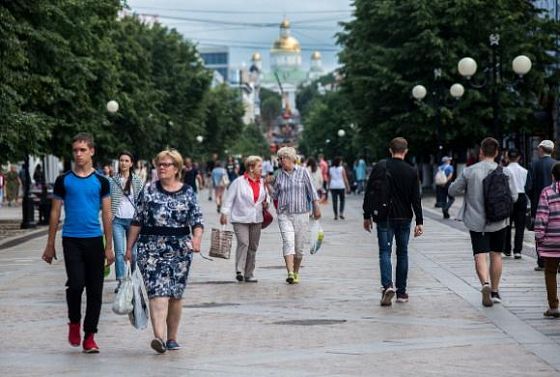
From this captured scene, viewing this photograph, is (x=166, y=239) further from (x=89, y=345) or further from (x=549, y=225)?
(x=549, y=225)

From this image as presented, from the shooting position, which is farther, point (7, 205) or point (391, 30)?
point (391, 30)

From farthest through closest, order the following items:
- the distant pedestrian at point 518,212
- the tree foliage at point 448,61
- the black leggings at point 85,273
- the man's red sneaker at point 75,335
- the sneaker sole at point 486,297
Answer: the tree foliage at point 448,61
the distant pedestrian at point 518,212
the sneaker sole at point 486,297
the man's red sneaker at point 75,335
the black leggings at point 85,273

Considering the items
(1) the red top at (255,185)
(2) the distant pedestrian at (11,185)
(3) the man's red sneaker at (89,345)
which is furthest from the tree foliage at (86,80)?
(3) the man's red sneaker at (89,345)

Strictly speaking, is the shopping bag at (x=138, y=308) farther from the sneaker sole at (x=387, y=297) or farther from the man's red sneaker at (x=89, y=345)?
the sneaker sole at (x=387, y=297)

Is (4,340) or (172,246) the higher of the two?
(172,246)

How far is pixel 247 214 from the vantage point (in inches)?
703

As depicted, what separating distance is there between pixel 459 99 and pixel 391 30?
468 cm

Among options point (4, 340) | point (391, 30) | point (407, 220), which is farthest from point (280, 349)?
point (391, 30)

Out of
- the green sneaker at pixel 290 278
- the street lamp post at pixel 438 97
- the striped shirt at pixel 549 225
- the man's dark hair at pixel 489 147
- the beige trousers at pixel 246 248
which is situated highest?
the street lamp post at pixel 438 97

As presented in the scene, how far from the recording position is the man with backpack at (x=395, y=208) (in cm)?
1464

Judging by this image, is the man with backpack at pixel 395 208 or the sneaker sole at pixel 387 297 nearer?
the sneaker sole at pixel 387 297

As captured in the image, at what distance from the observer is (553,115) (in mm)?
55781

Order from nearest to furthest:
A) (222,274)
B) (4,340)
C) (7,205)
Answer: (4,340), (222,274), (7,205)

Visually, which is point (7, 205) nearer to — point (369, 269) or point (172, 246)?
point (369, 269)
